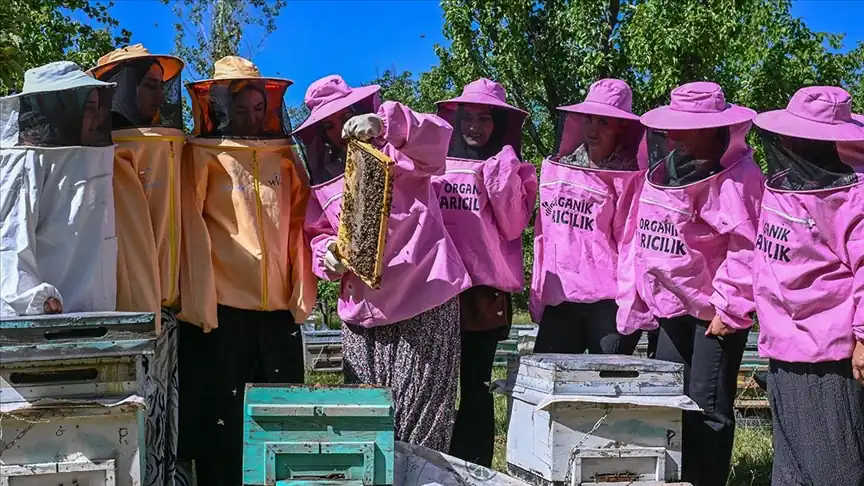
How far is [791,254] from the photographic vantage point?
2.88 m

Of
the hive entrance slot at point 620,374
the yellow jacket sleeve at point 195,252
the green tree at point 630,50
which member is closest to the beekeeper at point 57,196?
the yellow jacket sleeve at point 195,252

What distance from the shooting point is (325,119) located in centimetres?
327

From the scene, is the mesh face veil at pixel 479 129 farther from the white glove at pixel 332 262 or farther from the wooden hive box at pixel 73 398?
the wooden hive box at pixel 73 398

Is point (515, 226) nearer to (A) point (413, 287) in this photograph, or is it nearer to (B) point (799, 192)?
(A) point (413, 287)

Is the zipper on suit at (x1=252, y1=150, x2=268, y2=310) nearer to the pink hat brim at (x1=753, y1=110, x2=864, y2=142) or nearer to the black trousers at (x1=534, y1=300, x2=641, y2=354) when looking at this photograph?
the black trousers at (x1=534, y1=300, x2=641, y2=354)

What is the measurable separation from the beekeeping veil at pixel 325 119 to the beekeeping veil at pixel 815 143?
144cm

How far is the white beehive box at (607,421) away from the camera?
9.80 feet

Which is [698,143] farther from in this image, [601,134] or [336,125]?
[336,125]

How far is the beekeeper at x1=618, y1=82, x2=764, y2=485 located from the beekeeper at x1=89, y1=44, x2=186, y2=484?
1853 mm

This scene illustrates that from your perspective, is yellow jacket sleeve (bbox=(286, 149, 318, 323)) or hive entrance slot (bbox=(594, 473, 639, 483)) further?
yellow jacket sleeve (bbox=(286, 149, 318, 323))

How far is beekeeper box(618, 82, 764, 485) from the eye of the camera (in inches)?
130

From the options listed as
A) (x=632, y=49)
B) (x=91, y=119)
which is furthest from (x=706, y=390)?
(x=632, y=49)

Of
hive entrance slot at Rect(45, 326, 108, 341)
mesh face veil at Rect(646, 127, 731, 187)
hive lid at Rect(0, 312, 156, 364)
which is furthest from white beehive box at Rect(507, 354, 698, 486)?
hive entrance slot at Rect(45, 326, 108, 341)

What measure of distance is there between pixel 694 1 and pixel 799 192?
633 centimetres
